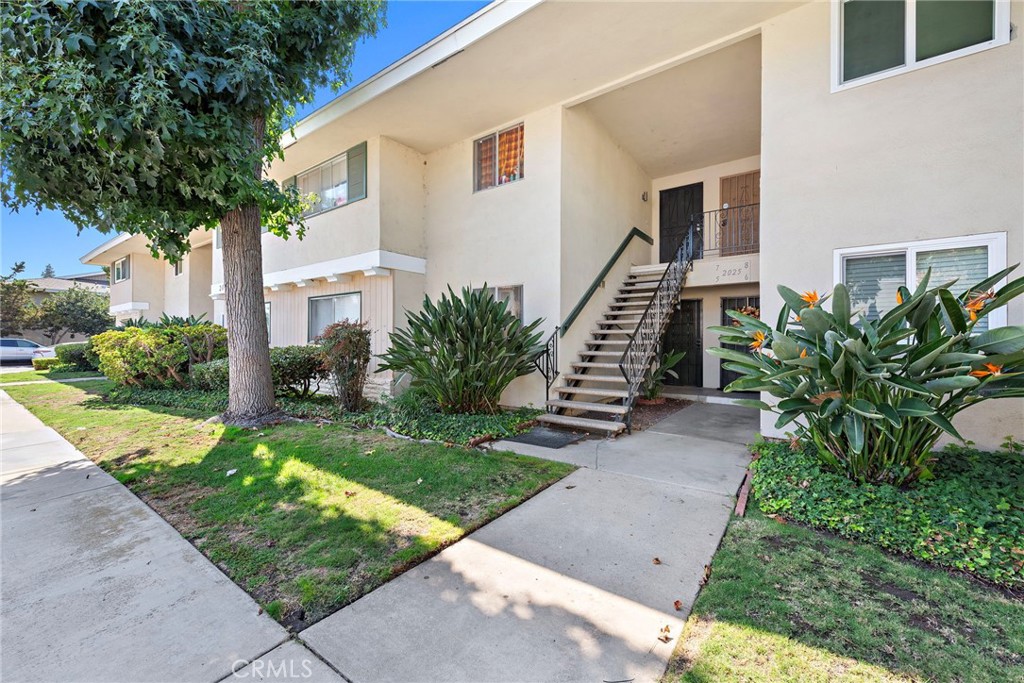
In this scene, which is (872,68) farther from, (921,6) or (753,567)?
(753,567)

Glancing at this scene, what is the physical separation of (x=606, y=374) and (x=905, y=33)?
6.12 m

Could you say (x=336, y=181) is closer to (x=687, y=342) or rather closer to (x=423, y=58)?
(x=423, y=58)


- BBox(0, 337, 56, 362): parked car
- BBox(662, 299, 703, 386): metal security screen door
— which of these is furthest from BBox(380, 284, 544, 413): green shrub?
BBox(0, 337, 56, 362): parked car

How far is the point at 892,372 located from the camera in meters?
3.35

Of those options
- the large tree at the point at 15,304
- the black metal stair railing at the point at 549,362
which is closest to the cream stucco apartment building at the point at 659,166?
the black metal stair railing at the point at 549,362

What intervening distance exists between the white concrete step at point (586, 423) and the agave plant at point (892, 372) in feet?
8.06

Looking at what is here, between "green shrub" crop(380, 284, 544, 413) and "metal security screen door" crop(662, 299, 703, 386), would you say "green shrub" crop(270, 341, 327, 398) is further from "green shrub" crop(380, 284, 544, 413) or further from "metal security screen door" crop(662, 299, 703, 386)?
"metal security screen door" crop(662, 299, 703, 386)

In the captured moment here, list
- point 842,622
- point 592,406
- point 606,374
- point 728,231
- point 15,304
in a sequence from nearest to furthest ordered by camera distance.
Answer: point 842,622, point 592,406, point 606,374, point 728,231, point 15,304

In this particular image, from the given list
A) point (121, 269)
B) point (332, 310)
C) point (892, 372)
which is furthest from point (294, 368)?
point (121, 269)

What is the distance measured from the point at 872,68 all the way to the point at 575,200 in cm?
439

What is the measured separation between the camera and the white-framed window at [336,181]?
378 inches

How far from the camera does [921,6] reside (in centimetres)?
495

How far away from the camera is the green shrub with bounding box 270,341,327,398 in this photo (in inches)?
340

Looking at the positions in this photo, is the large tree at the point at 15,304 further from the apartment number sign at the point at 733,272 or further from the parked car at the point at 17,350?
the apartment number sign at the point at 733,272
